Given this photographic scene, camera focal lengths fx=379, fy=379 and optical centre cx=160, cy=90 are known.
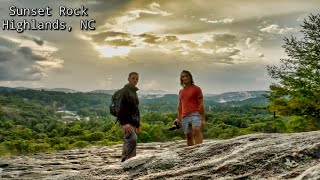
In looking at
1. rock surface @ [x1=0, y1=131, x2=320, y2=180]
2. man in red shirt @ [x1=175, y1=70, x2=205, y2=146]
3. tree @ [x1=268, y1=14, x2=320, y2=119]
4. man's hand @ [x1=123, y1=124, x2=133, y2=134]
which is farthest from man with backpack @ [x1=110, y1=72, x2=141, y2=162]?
tree @ [x1=268, y1=14, x2=320, y2=119]

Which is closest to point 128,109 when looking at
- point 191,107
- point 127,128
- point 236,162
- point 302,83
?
point 127,128

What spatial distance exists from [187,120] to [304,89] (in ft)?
81.4

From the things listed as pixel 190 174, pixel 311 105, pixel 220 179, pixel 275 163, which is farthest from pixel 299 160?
pixel 311 105

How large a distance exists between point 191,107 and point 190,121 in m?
0.41

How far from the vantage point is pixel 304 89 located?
108ft

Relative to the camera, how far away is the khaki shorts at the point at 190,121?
10820 mm

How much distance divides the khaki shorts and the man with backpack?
1.44 m

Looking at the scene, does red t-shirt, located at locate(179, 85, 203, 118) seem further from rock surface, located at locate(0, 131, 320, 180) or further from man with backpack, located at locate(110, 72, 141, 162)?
rock surface, located at locate(0, 131, 320, 180)

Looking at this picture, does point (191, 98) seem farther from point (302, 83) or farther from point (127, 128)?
point (302, 83)

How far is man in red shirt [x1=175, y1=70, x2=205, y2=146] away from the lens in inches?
426

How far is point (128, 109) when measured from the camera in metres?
10.9

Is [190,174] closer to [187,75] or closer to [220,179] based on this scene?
[220,179]

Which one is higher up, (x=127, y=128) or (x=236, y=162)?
(x=127, y=128)

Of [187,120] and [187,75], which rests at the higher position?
[187,75]
